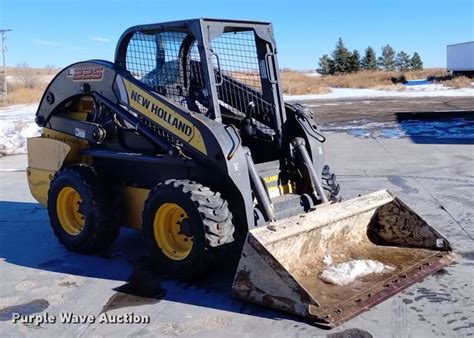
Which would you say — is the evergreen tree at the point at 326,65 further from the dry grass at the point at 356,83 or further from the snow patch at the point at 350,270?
the snow patch at the point at 350,270

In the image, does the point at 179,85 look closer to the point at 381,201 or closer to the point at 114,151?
the point at 114,151

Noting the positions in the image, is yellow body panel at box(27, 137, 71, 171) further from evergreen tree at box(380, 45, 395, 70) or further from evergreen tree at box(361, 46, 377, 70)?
evergreen tree at box(380, 45, 395, 70)

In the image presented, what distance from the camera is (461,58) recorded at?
2083 inches

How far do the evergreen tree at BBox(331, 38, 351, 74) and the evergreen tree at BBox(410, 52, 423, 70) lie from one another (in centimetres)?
2244

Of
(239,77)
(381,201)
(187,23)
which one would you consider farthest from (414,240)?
(187,23)

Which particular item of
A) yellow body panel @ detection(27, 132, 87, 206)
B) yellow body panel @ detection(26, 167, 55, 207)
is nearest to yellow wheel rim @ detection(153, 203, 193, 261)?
yellow body panel @ detection(27, 132, 87, 206)

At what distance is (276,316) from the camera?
441 cm

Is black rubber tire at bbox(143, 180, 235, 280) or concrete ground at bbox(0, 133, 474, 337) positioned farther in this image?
black rubber tire at bbox(143, 180, 235, 280)

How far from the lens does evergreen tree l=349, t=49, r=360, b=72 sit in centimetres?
6831

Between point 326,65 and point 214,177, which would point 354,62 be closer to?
point 326,65

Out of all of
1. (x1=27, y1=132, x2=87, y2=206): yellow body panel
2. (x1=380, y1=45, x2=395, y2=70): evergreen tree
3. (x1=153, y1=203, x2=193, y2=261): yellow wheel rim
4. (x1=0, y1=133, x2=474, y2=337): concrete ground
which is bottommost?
(x1=0, y1=133, x2=474, y2=337): concrete ground

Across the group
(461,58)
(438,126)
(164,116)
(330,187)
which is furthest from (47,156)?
(461,58)

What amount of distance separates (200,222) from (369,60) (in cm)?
7115

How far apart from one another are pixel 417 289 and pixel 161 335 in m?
2.14
